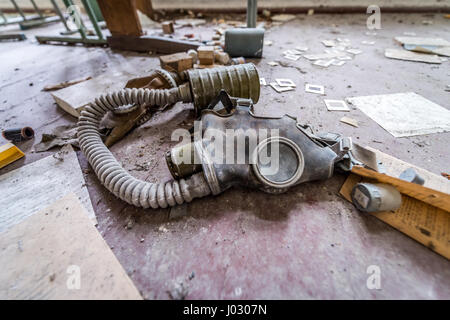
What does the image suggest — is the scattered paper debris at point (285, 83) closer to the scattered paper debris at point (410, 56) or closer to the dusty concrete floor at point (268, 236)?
the dusty concrete floor at point (268, 236)

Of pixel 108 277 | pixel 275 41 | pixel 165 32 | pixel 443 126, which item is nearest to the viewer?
pixel 108 277

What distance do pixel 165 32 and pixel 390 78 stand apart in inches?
170

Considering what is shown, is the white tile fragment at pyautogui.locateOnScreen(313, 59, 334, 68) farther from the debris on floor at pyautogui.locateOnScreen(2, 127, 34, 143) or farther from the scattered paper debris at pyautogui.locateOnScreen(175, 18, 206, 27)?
the debris on floor at pyautogui.locateOnScreen(2, 127, 34, 143)

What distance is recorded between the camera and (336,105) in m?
2.11

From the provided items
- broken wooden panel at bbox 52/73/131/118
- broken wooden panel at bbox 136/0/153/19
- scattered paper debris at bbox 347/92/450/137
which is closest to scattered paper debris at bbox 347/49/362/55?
scattered paper debris at bbox 347/92/450/137

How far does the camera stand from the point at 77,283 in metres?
0.98

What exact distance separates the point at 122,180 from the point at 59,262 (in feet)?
1.69

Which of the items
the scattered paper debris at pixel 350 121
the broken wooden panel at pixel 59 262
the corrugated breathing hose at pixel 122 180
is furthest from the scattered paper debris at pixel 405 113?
the broken wooden panel at pixel 59 262

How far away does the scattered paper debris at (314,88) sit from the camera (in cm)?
234

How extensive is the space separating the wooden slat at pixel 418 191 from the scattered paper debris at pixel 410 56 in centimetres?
294

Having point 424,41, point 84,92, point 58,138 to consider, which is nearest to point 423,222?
point 58,138
